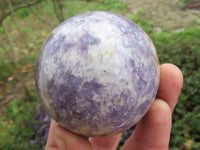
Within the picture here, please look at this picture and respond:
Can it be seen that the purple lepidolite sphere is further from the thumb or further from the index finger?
the index finger

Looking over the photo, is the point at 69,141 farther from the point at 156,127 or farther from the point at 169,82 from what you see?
the point at 169,82

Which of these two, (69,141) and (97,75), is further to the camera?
(69,141)

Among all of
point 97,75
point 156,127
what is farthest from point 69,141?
point 156,127

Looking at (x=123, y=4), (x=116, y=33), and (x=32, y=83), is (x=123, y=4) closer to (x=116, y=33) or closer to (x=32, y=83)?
(x=32, y=83)

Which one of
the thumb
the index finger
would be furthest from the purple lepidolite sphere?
the index finger

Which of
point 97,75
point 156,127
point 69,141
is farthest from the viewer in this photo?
point 156,127

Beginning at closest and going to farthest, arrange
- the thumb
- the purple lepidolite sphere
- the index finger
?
the purple lepidolite sphere, the thumb, the index finger
